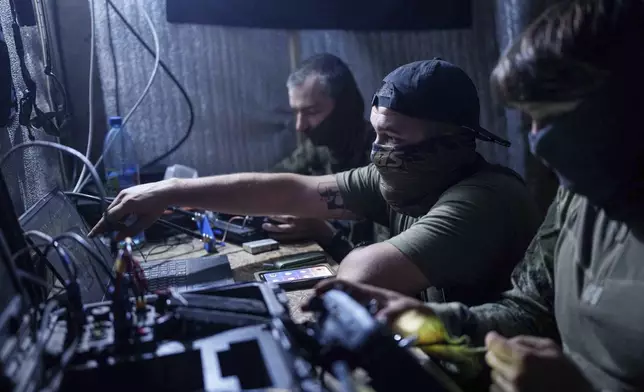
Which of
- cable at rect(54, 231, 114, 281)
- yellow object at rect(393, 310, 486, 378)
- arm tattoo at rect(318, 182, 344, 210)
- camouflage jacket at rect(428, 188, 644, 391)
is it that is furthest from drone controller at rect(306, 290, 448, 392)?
arm tattoo at rect(318, 182, 344, 210)

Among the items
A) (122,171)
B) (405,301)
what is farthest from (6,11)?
(405,301)

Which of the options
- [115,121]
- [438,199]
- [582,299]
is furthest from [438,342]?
[115,121]

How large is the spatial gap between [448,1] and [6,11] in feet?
6.09

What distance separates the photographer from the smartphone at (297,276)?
1.30 m

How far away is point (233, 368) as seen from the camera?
2.25ft

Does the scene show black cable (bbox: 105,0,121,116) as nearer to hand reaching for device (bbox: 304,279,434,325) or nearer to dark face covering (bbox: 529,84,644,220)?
hand reaching for device (bbox: 304,279,434,325)

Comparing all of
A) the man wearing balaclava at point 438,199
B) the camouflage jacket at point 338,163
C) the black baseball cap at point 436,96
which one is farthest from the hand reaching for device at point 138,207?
the black baseball cap at point 436,96

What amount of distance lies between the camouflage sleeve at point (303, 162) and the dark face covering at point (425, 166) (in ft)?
3.59

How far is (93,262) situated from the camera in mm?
1266

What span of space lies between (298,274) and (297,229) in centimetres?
42

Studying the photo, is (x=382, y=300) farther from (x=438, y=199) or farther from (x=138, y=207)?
(x=138, y=207)

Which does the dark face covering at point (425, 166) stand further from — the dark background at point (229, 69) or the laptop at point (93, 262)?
the dark background at point (229, 69)

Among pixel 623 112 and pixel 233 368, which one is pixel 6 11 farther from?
pixel 623 112

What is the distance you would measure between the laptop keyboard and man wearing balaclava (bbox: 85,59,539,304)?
12 cm
